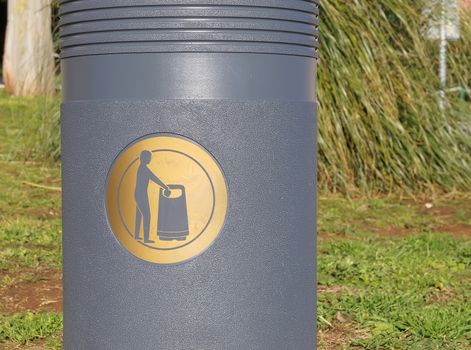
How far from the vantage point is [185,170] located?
3.08 m

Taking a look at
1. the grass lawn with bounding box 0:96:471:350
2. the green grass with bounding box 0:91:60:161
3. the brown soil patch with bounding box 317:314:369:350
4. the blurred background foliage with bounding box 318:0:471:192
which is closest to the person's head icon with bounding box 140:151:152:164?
the grass lawn with bounding box 0:96:471:350

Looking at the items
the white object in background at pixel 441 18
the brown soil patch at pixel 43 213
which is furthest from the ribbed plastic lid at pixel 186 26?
the white object in background at pixel 441 18

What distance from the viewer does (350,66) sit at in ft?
25.6

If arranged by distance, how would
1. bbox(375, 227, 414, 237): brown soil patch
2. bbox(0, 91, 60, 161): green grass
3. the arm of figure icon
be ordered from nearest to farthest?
the arm of figure icon, bbox(375, 227, 414, 237): brown soil patch, bbox(0, 91, 60, 161): green grass

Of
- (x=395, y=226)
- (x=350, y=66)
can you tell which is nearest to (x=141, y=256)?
(x=395, y=226)

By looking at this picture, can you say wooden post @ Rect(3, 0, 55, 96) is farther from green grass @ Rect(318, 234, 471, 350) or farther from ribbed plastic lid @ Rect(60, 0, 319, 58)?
ribbed plastic lid @ Rect(60, 0, 319, 58)

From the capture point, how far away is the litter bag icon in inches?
122

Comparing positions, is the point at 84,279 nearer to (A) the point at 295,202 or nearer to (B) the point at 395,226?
(A) the point at 295,202

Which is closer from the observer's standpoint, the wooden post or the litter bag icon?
the litter bag icon

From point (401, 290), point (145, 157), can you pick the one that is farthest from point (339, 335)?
point (145, 157)

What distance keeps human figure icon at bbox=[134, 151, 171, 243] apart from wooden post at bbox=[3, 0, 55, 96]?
18.7ft

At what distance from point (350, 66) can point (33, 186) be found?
9.63ft

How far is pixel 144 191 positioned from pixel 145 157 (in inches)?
4.3

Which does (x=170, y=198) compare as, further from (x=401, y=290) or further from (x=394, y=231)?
(x=394, y=231)
